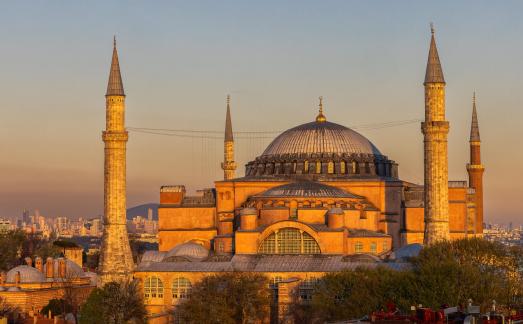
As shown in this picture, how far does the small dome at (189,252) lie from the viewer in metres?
72.8

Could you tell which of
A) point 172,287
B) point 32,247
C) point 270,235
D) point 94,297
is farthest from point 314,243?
point 32,247

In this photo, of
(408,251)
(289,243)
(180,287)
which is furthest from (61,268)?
(408,251)

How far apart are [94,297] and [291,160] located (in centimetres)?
1850

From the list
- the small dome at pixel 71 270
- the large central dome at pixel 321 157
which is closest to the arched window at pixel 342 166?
the large central dome at pixel 321 157

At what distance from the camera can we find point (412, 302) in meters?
57.3

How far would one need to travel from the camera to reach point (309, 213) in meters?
73.8

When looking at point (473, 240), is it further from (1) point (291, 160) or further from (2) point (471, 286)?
(1) point (291, 160)

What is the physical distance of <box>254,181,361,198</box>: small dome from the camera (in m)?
75.5

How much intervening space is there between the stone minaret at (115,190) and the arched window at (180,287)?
307 cm

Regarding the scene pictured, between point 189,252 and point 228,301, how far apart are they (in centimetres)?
879

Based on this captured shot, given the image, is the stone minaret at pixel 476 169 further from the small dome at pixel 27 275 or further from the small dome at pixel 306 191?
the small dome at pixel 27 275

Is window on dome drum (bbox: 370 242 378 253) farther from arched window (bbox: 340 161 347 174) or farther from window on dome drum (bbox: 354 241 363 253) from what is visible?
arched window (bbox: 340 161 347 174)

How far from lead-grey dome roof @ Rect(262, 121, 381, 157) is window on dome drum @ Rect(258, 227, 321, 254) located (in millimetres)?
9911

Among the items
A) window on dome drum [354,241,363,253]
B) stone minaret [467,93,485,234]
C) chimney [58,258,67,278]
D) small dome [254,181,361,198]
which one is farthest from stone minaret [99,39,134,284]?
stone minaret [467,93,485,234]
